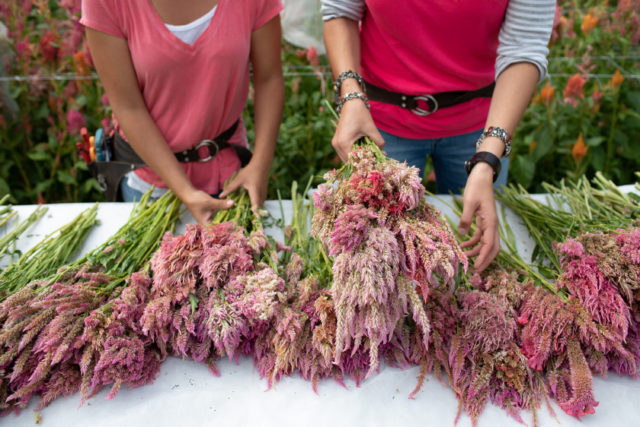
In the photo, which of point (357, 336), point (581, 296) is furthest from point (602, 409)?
point (357, 336)

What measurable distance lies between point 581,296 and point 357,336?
23.7 inches

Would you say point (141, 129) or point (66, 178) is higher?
point (141, 129)

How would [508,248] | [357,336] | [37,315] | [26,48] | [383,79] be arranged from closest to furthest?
[357,336]
[37,315]
[508,248]
[383,79]
[26,48]

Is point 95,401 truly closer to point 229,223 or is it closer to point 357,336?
point 229,223

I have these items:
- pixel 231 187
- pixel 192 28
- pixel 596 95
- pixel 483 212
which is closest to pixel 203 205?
pixel 231 187

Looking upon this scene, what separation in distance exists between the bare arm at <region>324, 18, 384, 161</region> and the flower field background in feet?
3.44

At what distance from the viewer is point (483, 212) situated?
Answer: 122 cm

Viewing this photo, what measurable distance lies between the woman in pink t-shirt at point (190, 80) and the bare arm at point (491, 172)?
760 millimetres

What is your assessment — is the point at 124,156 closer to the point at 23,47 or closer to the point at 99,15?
the point at 99,15

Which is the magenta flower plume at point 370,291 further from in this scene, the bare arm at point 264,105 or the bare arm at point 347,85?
the bare arm at point 264,105

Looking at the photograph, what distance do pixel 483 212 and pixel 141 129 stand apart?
3.85 feet

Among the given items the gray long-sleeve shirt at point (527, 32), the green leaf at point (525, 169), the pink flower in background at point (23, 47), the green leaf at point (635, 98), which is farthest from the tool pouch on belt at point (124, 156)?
the green leaf at point (635, 98)

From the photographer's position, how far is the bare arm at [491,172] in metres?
1.20

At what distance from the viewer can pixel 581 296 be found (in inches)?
42.1
